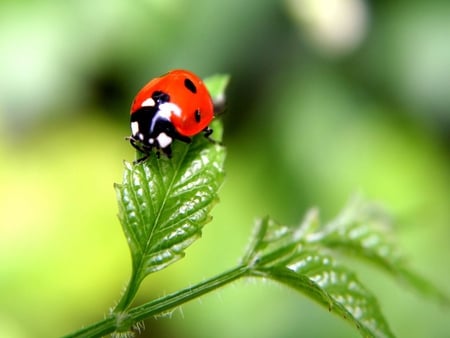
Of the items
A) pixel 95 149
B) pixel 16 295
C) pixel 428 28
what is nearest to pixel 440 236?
pixel 428 28

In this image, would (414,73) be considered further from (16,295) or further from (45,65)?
(16,295)

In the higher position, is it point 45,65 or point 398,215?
point 45,65

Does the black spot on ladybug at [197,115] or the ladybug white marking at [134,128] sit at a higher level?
the ladybug white marking at [134,128]

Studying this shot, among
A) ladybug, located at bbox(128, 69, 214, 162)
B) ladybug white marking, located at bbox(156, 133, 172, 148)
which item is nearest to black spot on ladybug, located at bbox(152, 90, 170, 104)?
ladybug, located at bbox(128, 69, 214, 162)

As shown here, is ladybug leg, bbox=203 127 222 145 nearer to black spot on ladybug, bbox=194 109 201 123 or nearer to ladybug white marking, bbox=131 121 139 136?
black spot on ladybug, bbox=194 109 201 123

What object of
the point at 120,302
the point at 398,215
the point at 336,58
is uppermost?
the point at 336,58

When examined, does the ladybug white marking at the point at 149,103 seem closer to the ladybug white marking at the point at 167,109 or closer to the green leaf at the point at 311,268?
the ladybug white marking at the point at 167,109

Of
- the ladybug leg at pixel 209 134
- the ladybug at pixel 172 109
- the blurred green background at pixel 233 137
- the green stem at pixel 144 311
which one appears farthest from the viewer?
the blurred green background at pixel 233 137

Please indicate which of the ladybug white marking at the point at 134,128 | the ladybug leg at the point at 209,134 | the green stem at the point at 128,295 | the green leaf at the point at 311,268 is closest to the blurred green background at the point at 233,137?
the ladybug white marking at the point at 134,128
